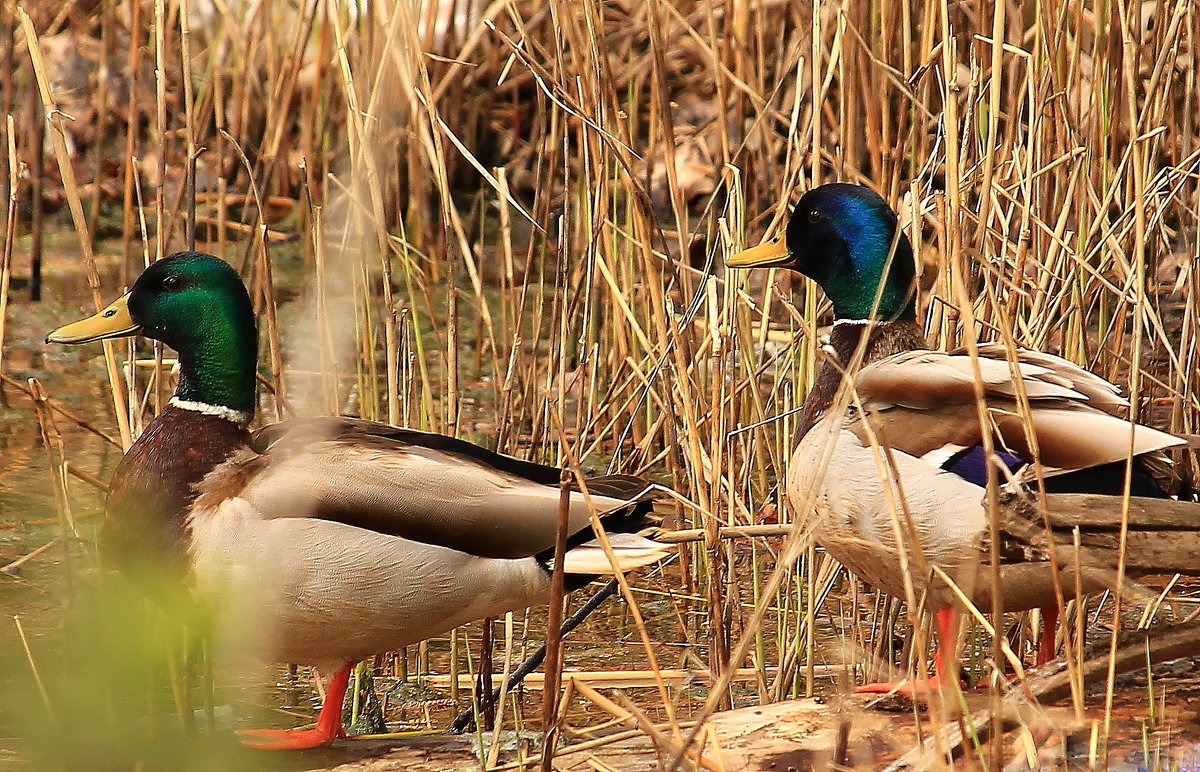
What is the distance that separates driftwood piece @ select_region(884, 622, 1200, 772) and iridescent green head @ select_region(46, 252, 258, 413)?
5.38 feet

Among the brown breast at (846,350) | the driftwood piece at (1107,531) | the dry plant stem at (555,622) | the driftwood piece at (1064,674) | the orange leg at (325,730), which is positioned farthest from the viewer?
the brown breast at (846,350)

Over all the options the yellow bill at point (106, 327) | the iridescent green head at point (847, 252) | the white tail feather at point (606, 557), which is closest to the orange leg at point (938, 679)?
the white tail feather at point (606, 557)

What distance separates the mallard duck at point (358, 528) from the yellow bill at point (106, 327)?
0.25m

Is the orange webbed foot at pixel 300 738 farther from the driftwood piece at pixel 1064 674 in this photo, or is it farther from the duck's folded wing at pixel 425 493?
the driftwood piece at pixel 1064 674

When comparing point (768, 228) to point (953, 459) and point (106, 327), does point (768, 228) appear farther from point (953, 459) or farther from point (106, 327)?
point (106, 327)

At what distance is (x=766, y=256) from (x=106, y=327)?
140cm

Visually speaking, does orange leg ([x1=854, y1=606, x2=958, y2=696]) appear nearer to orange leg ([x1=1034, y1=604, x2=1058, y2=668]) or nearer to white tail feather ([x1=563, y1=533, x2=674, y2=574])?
orange leg ([x1=1034, y1=604, x2=1058, y2=668])

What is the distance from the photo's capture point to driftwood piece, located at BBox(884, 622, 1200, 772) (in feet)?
7.19

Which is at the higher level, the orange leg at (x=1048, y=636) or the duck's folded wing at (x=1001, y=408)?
the duck's folded wing at (x=1001, y=408)

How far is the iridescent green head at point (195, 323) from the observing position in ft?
10.6

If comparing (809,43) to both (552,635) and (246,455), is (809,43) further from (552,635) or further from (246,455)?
(552,635)

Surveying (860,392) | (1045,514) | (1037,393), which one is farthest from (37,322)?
(1045,514)

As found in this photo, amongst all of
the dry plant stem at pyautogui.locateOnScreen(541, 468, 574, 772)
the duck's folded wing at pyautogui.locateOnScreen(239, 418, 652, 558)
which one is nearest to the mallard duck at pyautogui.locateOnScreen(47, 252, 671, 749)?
the duck's folded wing at pyautogui.locateOnScreen(239, 418, 652, 558)

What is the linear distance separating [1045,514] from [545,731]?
2.46ft
